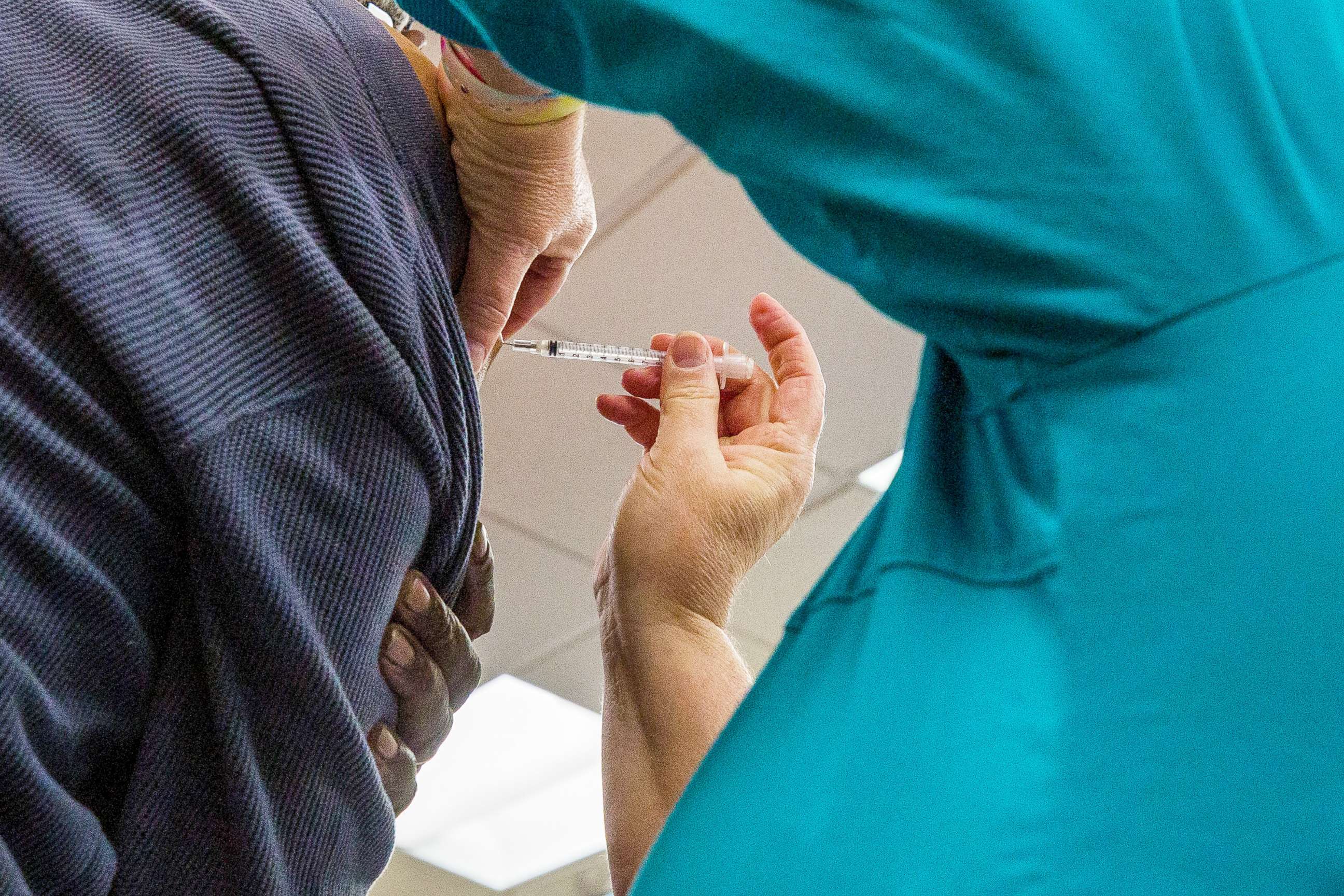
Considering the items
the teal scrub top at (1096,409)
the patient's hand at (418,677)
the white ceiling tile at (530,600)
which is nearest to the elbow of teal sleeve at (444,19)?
the teal scrub top at (1096,409)

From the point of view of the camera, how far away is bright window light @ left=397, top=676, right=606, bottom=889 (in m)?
3.17

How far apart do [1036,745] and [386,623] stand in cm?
41

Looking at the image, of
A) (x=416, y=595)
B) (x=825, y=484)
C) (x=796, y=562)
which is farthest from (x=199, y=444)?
(x=796, y=562)

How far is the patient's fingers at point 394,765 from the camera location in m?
0.71

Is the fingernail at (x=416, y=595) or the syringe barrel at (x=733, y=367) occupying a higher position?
the syringe barrel at (x=733, y=367)

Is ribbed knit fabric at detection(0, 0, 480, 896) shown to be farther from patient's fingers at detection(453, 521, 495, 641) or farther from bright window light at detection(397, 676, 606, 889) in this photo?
bright window light at detection(397, 676, 606, 889)

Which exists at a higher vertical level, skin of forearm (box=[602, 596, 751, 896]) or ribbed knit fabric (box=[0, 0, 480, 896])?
ribbed knit fabric (box=[0, 0, 480, 896])

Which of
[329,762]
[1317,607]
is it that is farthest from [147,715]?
[1317,607]

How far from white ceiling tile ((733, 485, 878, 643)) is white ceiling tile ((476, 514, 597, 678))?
0.40m

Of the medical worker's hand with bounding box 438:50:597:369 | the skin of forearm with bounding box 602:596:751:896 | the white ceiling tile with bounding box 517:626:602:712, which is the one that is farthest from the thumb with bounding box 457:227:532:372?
the white ceiling tile with bounding box 517:626:602:712

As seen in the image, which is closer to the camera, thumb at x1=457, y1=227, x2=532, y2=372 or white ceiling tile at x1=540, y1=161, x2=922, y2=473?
thumb at x1=457, y1=227, x2=532, y2=372

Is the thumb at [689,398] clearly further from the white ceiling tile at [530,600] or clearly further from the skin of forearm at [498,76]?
the white ceiling tile at [530,600]

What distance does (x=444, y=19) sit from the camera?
1.97 feet

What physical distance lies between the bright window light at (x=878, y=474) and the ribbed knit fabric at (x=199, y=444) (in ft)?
6.20
